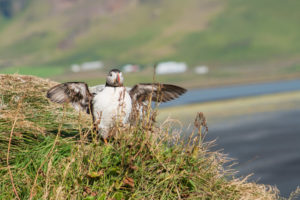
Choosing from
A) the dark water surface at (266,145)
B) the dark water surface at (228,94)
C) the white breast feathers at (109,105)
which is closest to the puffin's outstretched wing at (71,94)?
the white breast feathers at (109,105)

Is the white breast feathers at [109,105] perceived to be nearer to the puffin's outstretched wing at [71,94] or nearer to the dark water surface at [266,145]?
the puffin's outstretched wing at [71,94]

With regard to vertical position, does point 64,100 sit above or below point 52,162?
above

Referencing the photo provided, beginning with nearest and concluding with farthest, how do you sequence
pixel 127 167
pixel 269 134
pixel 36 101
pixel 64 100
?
pixel 127 167
pixel 64 100
pixel 36 101
pixel 269 134

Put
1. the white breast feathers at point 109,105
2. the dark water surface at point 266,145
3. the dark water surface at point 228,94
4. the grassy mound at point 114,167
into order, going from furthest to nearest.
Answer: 1. the dark water surface at point 228,94
2. the dark water surface at point 266,145
3. the white breast feathers at point 109,105
4. the grassy mound at point 114,167

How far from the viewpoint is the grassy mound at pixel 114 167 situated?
21.4ft

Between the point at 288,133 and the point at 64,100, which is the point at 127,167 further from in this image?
the point at 288,133

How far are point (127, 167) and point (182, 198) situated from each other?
87 cm

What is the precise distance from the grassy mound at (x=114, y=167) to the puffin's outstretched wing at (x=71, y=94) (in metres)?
0.64

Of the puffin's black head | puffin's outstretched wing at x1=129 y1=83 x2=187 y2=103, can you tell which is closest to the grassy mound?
puffin's outstretched wing at x1=129 y1=83 x2=187 y2=103

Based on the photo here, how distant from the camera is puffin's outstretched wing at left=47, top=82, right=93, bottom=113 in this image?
27.1 ft

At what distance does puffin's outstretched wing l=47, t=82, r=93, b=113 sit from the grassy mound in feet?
2.08

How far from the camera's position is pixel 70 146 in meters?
7.27

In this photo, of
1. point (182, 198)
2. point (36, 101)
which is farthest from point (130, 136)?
point (36, 101)

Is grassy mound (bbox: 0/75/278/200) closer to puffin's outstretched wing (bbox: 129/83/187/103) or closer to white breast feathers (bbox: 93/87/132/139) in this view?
white breast feathers (bbox: 93/87/132/139)
